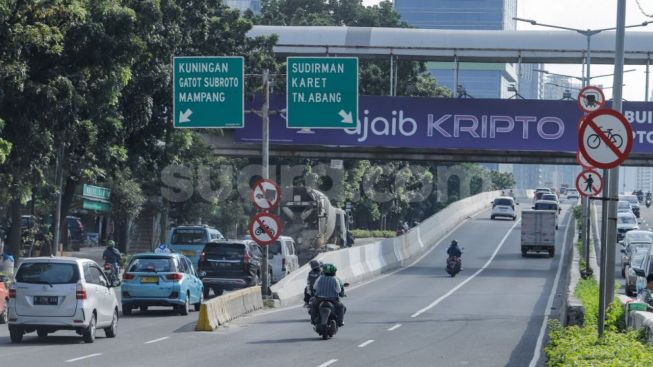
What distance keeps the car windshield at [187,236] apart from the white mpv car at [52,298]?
21.4 metres

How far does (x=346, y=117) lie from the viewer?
116 feet

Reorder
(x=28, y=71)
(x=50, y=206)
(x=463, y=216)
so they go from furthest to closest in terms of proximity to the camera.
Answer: (x=463, y=216), (x=50, y=206), (x=28, y=71)

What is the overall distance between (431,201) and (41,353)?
9662cm

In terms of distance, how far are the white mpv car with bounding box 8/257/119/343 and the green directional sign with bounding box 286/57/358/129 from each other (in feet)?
43.5

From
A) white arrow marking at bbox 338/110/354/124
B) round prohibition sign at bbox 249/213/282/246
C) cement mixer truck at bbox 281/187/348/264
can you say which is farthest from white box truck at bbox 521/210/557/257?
round prohibition sign at bbox 249/213/282/246

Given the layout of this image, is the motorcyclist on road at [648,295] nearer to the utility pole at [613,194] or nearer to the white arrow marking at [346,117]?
the utility pole at [613,194]

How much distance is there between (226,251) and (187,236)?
28.2 feet

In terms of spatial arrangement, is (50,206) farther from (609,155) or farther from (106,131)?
(609,155)

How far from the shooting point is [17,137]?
31.4 metres

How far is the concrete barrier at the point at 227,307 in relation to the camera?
25.7m

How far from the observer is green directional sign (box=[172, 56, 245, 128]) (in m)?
34.4

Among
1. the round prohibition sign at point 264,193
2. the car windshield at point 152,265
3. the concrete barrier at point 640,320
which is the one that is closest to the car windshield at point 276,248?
the round prohibition sign at point 264,193

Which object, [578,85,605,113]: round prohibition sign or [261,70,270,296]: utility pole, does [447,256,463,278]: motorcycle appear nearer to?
[261,70,270,296]: utility pole

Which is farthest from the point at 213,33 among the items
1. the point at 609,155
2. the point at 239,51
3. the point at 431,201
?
the point at 431,201
